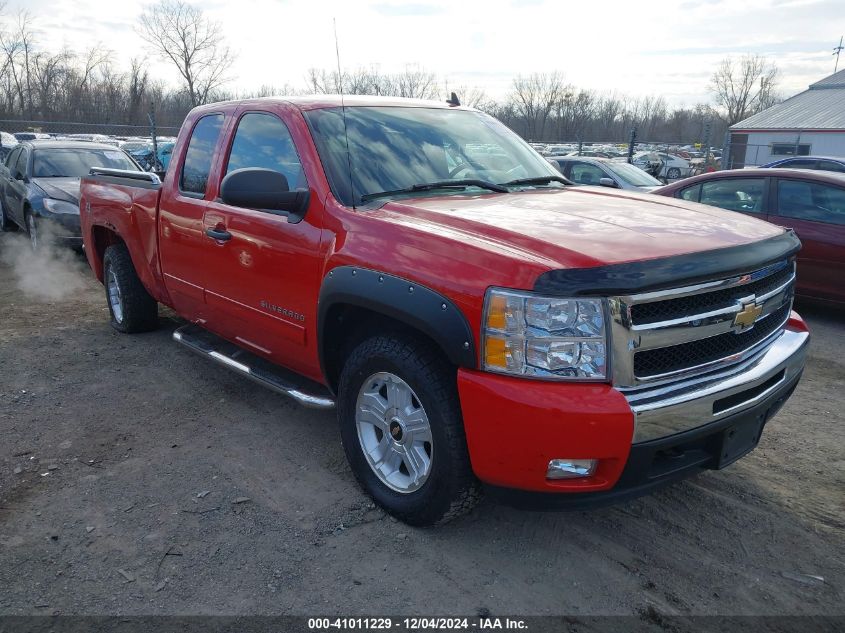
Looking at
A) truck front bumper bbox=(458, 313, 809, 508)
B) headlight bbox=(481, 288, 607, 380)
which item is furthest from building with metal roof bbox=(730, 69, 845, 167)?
headlight bbox=(481, 288, 607, 380)

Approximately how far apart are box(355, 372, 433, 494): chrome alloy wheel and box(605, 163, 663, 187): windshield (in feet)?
29.8

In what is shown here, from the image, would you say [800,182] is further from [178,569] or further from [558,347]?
[178,569]

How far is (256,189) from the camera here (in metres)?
3.17

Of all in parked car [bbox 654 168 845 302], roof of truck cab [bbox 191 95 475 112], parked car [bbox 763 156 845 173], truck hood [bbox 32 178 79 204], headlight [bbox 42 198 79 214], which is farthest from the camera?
parked car [bbox 763 156 845 173]

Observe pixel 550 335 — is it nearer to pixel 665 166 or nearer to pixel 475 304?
pixel 475 304

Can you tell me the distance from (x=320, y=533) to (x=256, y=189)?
5.43 ft

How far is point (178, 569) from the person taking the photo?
2.79 meters

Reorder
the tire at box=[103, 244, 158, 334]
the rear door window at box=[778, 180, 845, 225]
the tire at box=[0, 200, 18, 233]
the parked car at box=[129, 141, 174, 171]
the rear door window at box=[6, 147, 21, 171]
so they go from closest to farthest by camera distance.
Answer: the tire at box=[103, 244, 158, 334], the rear door window at box=[778, 180, 845, 225], the rear door window at box=[6, 147, 21, 171], the tire at box=[0, 200, 18, 233], the parked car at box=[129, 141, 174, 171]

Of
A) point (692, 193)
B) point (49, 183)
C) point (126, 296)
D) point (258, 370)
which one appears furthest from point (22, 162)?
point (692, 193)

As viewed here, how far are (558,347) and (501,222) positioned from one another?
704 millimetres

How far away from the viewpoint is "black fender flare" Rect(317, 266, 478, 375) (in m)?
2.53

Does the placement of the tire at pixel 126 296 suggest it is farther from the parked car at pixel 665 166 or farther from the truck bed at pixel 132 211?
the parked car at pixel 665 166

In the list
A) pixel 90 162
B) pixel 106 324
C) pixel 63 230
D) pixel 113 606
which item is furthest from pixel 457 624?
pixel 90 162

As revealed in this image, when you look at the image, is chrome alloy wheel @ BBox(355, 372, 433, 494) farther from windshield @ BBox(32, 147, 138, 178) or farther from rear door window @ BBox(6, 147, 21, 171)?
rear door window @ BBox(6, 147, 21, 171)
